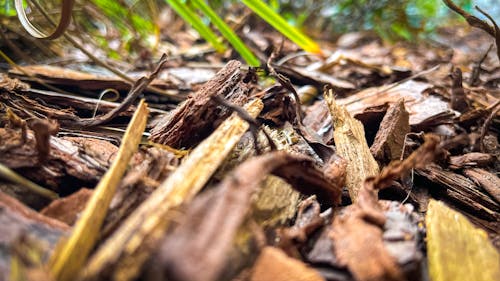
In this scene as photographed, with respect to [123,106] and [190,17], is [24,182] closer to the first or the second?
[123,106]

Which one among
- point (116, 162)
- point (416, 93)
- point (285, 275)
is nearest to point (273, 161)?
point (285, 275)

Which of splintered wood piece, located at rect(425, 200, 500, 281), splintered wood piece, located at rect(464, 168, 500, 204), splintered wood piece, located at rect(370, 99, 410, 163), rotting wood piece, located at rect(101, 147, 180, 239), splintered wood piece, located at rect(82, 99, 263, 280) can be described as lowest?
splintered wood piece, located at rect(464, 168, 500, 204)

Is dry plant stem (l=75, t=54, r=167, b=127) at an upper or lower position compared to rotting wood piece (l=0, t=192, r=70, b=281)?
upper

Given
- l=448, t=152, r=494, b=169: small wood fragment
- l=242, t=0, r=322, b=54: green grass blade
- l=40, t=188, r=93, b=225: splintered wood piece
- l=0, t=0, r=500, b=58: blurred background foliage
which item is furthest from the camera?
l=0, t=0, r=500, b=58: blurred background foliage

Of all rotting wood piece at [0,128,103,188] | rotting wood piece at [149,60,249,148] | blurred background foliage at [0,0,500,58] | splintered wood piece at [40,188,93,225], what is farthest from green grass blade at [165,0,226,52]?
splintered wood piece at [40,188,93,225]

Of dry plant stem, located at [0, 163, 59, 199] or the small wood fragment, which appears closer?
dry plant stem, located at [0, 163, 59, 199]

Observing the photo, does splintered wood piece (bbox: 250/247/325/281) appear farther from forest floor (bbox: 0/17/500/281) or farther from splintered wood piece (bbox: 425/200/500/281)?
splintered wood piece (bbox: 425/200/500/281)

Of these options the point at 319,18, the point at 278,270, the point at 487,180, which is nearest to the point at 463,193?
the point at 487,180
